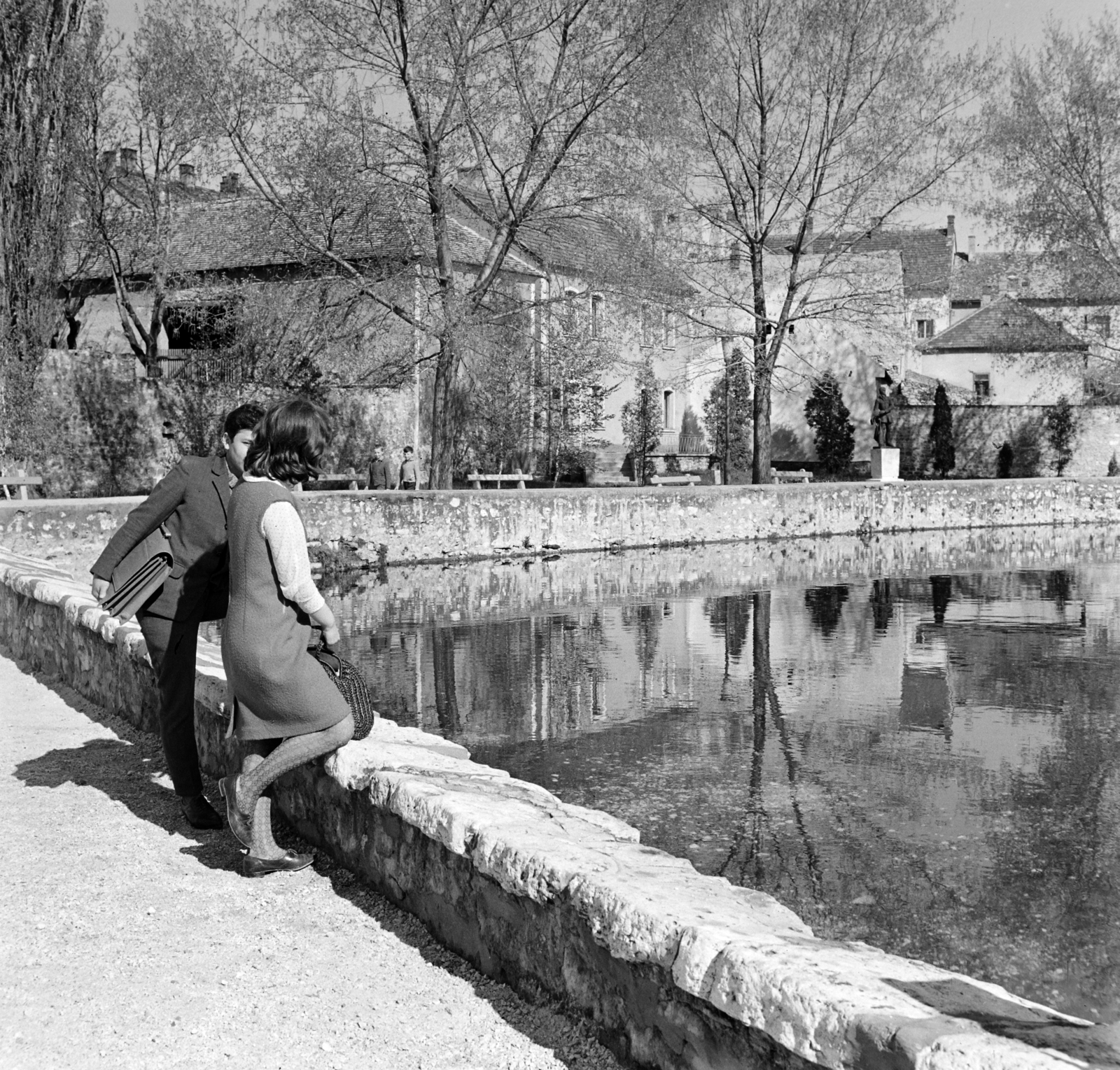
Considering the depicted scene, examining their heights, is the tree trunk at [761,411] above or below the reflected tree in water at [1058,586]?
above

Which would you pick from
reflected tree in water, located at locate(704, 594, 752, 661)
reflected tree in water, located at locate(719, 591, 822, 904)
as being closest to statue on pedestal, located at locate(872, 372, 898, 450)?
reflected tree in water, located at locate(704, 594, 752, 661)

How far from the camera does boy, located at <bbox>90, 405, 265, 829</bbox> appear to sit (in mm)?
4859

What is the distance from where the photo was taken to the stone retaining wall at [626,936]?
7.50 feet

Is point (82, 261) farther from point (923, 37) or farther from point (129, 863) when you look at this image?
point (129, 863)

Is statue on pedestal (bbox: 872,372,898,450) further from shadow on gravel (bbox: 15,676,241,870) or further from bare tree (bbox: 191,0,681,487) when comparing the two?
shadow on gravel (bbox: 15,676,241,870)

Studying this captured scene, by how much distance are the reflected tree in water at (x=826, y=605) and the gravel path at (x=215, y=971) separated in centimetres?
926

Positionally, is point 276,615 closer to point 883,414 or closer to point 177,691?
point 177,691

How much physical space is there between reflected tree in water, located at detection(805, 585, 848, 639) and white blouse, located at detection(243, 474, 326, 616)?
31.1ft

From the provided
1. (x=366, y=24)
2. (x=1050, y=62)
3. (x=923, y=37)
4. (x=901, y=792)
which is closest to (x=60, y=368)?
(x=366, y=24)

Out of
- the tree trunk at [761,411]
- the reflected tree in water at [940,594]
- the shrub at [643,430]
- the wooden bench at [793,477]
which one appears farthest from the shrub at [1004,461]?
the reflected tree in water at [940,594]

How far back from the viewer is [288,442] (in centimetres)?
406

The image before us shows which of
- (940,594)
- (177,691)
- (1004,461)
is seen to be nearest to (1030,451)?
(1004,461)

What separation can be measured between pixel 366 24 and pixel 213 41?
289cm

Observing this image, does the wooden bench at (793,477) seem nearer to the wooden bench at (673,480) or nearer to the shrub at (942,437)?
the wooden bench at (673,480)
